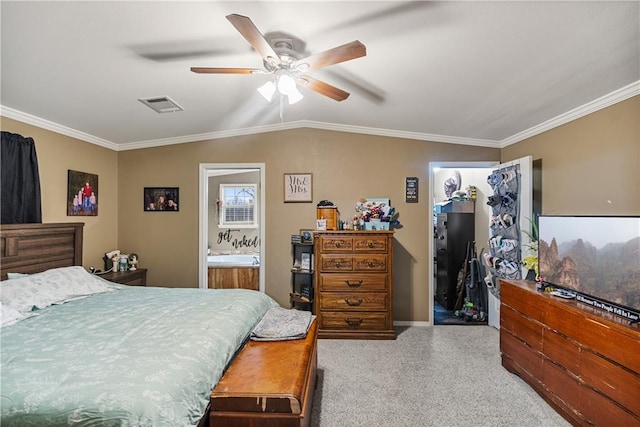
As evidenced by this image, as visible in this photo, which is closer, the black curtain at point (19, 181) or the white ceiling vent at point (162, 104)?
the black curtain at point (19, 181)

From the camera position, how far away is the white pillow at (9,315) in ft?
6.39

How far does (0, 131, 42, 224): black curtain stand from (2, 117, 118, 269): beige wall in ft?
0.47

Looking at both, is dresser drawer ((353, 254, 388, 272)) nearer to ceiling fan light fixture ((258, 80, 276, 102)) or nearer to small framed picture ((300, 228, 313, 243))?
small framed picture ((300, 228, 313, 243))

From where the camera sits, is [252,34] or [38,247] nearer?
[252,34]

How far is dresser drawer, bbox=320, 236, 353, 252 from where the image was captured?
11.4 feet

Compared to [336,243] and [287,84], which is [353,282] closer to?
[336,243]

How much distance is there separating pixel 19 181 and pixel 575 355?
15.0ft

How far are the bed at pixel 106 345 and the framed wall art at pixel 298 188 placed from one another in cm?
157

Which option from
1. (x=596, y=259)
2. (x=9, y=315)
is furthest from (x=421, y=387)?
(x=9, y=315)

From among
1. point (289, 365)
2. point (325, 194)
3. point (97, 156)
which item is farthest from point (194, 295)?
point (97, 156)

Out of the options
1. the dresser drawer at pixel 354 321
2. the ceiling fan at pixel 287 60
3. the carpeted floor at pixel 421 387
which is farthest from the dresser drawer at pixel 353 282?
the ceiling fan at pixel 287 60

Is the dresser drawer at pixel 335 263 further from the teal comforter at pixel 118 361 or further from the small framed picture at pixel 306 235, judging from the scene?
the teal comforter at pixel 118 361

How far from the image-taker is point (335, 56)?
1.69 m

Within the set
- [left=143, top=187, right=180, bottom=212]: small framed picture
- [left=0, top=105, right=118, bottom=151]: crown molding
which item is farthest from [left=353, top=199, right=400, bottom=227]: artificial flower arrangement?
[left=0, top=105, right=118, bottom=151]: crown molding
